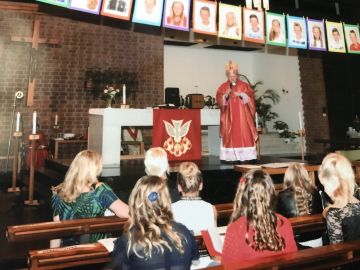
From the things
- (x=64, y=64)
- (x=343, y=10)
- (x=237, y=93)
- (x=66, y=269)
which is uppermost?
(x=343, y=10)

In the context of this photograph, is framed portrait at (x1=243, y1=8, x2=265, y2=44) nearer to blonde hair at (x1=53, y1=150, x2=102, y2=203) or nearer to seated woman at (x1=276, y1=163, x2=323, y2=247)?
seated woman at (x1=276, y1=163, x2=323, y2=247)

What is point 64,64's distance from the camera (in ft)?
31.2

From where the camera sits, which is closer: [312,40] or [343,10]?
[312,40]

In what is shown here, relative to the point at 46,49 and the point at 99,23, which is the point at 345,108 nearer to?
the point at 99,23

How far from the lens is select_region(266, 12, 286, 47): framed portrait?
6242 mm

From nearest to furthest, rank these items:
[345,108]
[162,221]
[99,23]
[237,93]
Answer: [162,221], [237,93], [99,23], [345,108]

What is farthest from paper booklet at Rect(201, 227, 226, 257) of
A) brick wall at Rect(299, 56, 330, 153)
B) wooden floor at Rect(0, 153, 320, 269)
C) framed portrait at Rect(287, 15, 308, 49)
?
brick wall at Rect(299, 56, 330, 153)

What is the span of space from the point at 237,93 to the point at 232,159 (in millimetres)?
1245

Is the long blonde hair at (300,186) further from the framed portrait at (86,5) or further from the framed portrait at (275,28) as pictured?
the framed portrait at (275,28)

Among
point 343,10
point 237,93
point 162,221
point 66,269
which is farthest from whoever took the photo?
point 343,10

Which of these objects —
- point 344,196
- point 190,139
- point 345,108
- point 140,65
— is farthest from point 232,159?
point 345,108

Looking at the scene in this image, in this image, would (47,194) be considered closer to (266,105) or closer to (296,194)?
(296,194)

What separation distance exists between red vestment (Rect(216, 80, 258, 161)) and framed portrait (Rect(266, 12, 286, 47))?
38.2 inches

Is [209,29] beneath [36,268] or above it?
above
